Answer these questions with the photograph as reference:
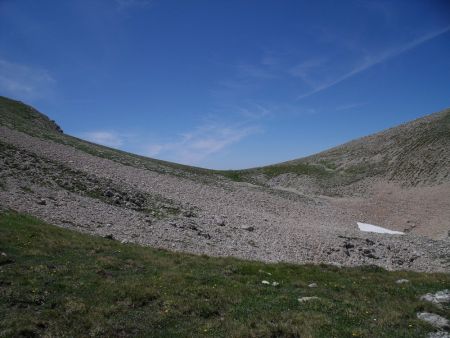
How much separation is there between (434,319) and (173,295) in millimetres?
10441

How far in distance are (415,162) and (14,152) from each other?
6977 centimetres

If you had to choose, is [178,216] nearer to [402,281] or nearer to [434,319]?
[402,281]

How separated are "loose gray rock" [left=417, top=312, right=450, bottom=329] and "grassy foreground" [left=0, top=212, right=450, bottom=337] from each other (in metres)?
0.35

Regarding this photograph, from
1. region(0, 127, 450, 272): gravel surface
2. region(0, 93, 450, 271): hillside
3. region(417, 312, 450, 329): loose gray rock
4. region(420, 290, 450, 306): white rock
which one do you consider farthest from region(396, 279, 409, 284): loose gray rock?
region(0, 127, 450, 272): gravel surface

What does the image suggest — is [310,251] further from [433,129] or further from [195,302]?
[433,129]

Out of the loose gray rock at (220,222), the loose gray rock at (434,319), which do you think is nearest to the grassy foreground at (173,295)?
the loose gray rock at (434,319)

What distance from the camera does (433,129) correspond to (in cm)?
8500

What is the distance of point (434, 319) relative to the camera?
1404cm

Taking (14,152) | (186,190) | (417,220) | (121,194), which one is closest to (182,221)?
(121,194)

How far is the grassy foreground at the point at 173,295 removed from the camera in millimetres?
12617

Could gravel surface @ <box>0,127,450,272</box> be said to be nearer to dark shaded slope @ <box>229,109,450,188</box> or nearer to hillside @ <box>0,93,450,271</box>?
hillside @ <box>0,93,450,271</box>

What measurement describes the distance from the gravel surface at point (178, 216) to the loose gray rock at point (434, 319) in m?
12.8

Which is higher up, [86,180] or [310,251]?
[86,180]

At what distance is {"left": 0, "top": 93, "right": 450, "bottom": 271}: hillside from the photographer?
92.6ft
